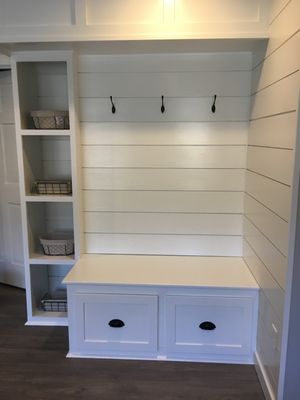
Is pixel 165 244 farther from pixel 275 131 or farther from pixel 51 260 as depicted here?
pixel 275 131

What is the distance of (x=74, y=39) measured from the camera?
2.01 metres

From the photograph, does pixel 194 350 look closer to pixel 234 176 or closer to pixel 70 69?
pixel 234 176

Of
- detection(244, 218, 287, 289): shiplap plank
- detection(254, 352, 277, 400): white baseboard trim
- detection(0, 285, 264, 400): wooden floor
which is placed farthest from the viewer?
detection(0, 285, 264, 400): wooden floor

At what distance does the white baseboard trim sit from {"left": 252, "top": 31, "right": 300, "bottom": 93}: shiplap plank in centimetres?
155

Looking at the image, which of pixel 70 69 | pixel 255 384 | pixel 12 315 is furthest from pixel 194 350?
pixel 70 69

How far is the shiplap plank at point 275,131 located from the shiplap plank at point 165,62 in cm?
44

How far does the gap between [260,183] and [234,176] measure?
16.4 inches

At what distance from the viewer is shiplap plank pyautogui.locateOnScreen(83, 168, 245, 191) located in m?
2.45

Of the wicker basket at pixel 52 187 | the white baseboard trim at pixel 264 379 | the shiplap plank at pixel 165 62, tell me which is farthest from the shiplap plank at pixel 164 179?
the white baseboard trim at pixel 264 379

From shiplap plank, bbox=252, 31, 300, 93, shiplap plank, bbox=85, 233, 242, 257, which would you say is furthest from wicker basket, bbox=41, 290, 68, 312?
shiplap plank, bbox=252, 31, 300, 93

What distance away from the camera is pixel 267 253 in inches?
73.5

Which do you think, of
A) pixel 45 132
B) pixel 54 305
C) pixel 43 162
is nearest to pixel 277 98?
pixel 45 132

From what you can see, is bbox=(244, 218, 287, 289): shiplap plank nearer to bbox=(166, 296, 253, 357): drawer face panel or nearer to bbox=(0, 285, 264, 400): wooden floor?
bbox=(166, 296, 253, 357): drawer face panel

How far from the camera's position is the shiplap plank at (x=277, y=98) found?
4.91 ft
